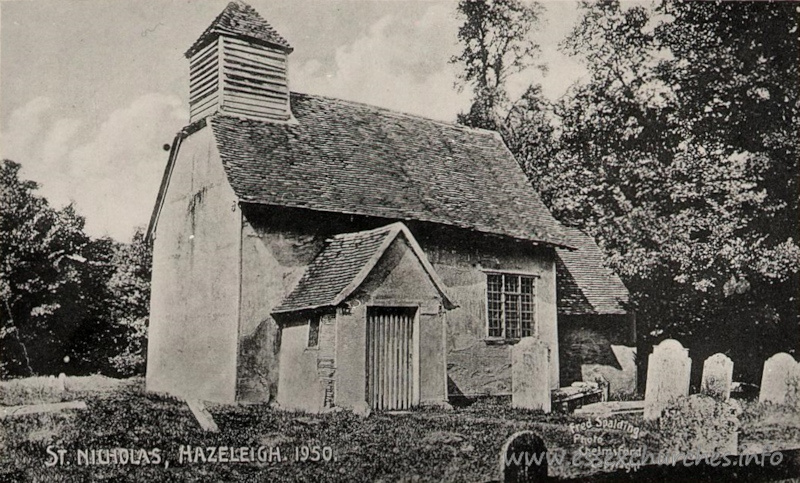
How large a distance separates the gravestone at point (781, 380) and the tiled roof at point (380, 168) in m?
6.00

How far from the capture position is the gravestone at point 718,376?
14.7m

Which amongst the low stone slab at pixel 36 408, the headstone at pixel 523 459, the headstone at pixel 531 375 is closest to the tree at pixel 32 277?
the low stone slab at pixel 36 408

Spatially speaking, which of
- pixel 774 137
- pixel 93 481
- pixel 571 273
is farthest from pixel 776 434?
pixel 93 481

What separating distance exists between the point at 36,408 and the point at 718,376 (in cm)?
1229

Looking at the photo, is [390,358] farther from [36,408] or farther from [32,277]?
[32,277]

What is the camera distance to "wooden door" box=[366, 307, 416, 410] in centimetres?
1396

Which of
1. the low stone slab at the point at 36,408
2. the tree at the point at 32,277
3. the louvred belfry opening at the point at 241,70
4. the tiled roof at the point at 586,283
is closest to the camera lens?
the low stone slab at the point at 36,408

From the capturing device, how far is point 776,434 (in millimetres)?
12891

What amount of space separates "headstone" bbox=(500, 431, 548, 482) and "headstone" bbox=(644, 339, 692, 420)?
8.58m

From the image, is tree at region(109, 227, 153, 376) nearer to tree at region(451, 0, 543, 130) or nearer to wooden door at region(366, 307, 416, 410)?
wooden door at region(366, 307, 416, 410)

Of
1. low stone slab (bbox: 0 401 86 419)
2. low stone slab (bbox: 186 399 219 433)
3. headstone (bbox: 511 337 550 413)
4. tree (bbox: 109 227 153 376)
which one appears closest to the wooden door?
headstone (bbox: 511 337 550 413)

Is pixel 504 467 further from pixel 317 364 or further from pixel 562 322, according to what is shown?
pixel 562 322

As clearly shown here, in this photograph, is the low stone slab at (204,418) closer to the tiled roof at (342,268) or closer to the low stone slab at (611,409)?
the tiled roof at (342,268)

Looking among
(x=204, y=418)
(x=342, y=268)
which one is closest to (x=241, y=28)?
(x=342, y=268)
